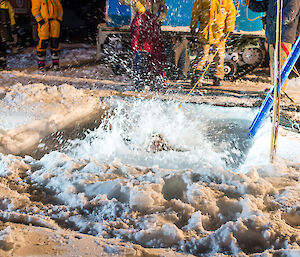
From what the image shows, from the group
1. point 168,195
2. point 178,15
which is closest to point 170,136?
point 168,195

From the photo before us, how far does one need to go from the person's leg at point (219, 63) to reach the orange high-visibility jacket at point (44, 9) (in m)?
3.41

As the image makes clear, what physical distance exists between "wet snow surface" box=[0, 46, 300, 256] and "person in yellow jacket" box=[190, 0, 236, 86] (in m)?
2.17

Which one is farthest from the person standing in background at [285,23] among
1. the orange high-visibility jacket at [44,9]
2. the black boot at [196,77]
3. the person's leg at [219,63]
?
the orange high-visibility jacket at [44,9]

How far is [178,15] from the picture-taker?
20.9ft

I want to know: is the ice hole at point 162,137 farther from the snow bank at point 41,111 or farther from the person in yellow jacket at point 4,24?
the person in yellow jacket at point 4,24

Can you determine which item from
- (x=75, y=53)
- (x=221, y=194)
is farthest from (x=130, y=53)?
(x=221, y=194)

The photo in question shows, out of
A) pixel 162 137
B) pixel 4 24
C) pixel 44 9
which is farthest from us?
pixel 4 24

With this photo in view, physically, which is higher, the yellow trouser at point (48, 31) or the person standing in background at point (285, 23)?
the person standing in background at point (285, 23)

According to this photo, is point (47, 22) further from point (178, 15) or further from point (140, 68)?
point (178, 15)

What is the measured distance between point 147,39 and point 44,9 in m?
2.46

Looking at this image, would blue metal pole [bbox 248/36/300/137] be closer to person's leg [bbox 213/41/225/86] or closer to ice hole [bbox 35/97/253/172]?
ice hole [bbox 35/97/253/172]

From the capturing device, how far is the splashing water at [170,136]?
3334 millimetres

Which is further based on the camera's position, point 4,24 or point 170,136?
point 4,24

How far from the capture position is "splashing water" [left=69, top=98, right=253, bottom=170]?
3334 millimetres
